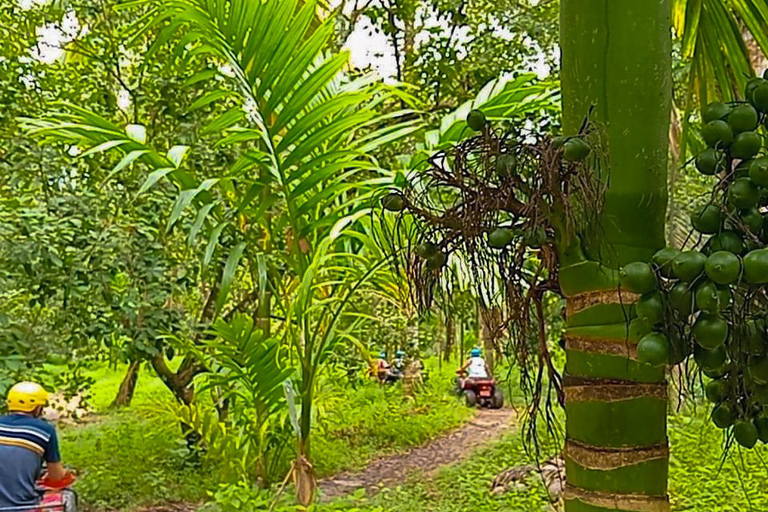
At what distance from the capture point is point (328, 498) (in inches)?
Result: 176

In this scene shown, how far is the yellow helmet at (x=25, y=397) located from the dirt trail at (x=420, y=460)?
191cm

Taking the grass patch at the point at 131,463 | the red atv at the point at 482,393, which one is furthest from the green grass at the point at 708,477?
the red atv at the point at 482,393

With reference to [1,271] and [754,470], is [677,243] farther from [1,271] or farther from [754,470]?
[1,271]

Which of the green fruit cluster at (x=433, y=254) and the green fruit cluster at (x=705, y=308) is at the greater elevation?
the green fruit cluster at (x=433, y=254)

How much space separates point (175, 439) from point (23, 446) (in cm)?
282

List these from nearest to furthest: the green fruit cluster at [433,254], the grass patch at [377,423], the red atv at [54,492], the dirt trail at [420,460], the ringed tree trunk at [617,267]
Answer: the ringed tree trunk at [617,267] < the green fruit cluster at [433,254] < the red atv at [54,492] < the dirt trail at [420,460] < the grass patch at [377,423]

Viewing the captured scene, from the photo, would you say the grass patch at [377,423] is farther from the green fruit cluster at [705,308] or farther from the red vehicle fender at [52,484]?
the green fruit cluster at [705,308]

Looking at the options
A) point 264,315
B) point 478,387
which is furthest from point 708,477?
point 478,387

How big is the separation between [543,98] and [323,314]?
813 millimetres

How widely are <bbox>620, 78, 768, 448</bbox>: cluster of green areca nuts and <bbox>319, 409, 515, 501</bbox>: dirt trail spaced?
4.01m

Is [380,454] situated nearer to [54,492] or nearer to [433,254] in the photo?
[54,492]

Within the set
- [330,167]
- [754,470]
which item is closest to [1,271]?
[330,167]

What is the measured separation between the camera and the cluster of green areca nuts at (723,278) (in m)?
0.58

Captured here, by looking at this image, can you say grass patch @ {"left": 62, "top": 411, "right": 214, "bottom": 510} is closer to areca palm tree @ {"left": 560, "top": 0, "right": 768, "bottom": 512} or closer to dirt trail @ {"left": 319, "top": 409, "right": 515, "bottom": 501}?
dirt trail @ {"left": 319, "top": 409, "right": 515, "bottom": 501}
